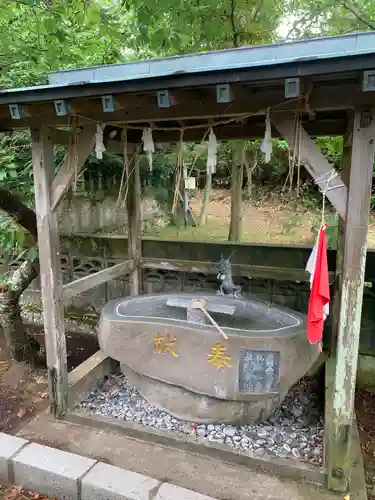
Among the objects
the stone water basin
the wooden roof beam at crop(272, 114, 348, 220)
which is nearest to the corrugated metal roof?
the wooden roof beam at crop(272, 114, 348, 220)

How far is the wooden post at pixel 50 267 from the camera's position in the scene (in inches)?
129

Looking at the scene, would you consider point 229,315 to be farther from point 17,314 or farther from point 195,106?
point 17,314

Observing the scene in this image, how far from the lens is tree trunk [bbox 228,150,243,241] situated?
573 centimetres

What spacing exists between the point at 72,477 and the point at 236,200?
14.0 feet

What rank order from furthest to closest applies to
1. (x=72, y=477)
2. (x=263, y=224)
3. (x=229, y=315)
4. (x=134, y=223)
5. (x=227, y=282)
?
(x=263, y=224)
(x=134, y=223)
(x=227, y=282)
(x=229, y=315)
(x=72, y=477)

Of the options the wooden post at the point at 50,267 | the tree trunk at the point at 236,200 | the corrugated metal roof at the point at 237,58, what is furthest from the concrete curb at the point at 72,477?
the tree trunk at the point at 236,200

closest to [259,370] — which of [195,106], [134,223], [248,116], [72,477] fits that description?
[72,477]

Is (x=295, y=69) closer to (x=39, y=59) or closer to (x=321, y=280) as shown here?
(x=321, y=280)

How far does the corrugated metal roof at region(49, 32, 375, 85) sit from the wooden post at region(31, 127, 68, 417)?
2.47 feet

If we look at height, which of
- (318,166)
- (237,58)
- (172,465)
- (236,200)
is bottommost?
(172,465)

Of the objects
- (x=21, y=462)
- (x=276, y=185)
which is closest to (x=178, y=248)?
(x=21, y=462)

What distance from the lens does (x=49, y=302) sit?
3461 millimetres

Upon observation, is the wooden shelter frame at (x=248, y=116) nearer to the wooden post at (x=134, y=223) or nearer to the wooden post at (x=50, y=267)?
the wooden post at (x=50, y=267)

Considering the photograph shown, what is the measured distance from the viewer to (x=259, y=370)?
124 inches
